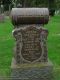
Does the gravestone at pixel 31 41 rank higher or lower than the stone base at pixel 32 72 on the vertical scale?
higher

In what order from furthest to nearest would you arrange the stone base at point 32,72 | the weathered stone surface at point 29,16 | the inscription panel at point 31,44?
1. the inscription panel at point 31,44
2. the weathered stone surface at point 29,16
3. the stone base at point 32,72

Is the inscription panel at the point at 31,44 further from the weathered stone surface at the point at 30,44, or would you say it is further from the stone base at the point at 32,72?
the stone base at the point at 32,72

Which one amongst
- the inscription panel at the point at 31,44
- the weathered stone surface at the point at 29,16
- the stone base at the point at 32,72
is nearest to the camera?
the stone base at the point at 32,72

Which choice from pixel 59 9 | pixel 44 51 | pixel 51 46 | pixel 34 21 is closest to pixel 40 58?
pixel 44 51

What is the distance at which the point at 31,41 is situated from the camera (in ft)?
31.8

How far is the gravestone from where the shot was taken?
9.40 m

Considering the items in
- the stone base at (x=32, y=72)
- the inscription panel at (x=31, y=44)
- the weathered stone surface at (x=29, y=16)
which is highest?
the weathered stone surface at (x=29, y=16)

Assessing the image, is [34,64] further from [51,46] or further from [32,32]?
[51,46]

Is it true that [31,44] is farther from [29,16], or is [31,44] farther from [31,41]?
[29,16]

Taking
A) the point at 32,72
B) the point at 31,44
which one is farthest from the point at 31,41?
the point at 32,72

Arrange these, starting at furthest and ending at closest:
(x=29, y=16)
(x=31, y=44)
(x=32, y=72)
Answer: (x=31, y=44) → (x=29, y=16) → (x=32, y=72)

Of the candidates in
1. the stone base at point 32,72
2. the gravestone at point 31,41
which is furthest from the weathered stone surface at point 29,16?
the stone base at point 32,72

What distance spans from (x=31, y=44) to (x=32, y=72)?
749mm

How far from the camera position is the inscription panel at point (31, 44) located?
9.61 m
